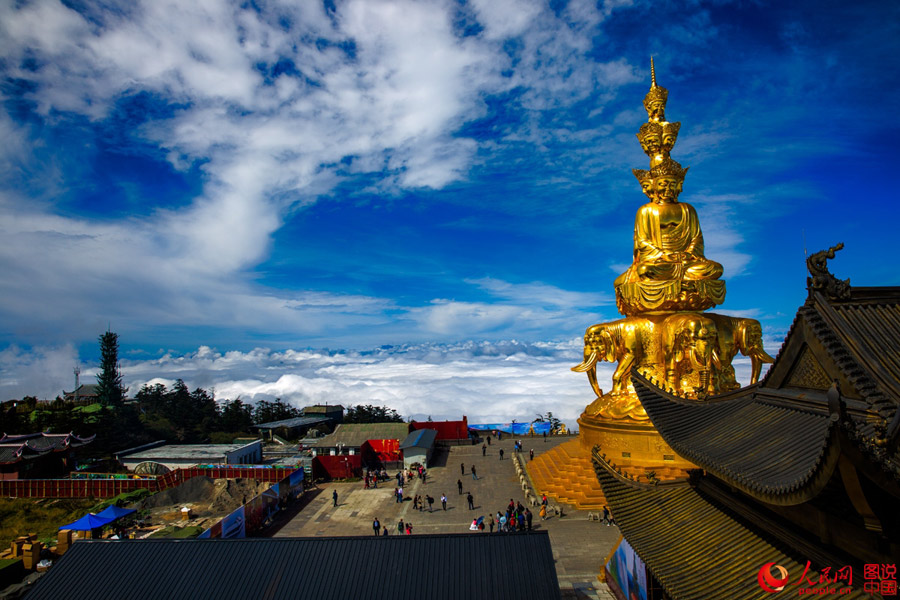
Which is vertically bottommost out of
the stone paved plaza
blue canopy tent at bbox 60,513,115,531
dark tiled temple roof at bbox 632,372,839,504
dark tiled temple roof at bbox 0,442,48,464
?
the stone paved plaza

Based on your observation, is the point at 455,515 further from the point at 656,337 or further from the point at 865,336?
the point at 865,336

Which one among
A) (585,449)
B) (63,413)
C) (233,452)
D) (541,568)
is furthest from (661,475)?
(63,413)

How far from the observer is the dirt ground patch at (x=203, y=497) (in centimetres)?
2320

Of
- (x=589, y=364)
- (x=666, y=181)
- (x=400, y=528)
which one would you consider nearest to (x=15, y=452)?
(x=400, y=528)

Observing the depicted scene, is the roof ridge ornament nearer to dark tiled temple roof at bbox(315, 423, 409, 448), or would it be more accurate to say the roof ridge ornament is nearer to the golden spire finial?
the golden spire finial

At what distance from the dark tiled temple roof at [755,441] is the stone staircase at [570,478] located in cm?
1151

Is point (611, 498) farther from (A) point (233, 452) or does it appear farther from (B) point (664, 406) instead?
(A) point (233, 452)

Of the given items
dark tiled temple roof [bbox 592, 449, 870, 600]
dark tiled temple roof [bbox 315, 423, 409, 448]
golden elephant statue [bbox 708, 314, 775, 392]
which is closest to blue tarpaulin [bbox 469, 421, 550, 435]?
dark tiled temple roof [bbox 315, 423, 409, 448]

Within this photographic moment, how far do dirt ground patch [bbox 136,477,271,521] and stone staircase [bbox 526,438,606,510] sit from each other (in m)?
12.6

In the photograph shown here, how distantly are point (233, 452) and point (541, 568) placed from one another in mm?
26737

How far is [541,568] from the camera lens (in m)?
9.14

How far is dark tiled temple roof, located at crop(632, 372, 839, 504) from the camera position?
521 centimetres

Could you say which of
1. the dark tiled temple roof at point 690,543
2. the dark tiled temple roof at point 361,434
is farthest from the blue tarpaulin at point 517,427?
the dark tiled temple roof at point 690,543

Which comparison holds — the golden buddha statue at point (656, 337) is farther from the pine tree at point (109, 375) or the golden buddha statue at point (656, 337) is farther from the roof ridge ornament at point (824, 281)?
the pine tree at point (109, 375)
